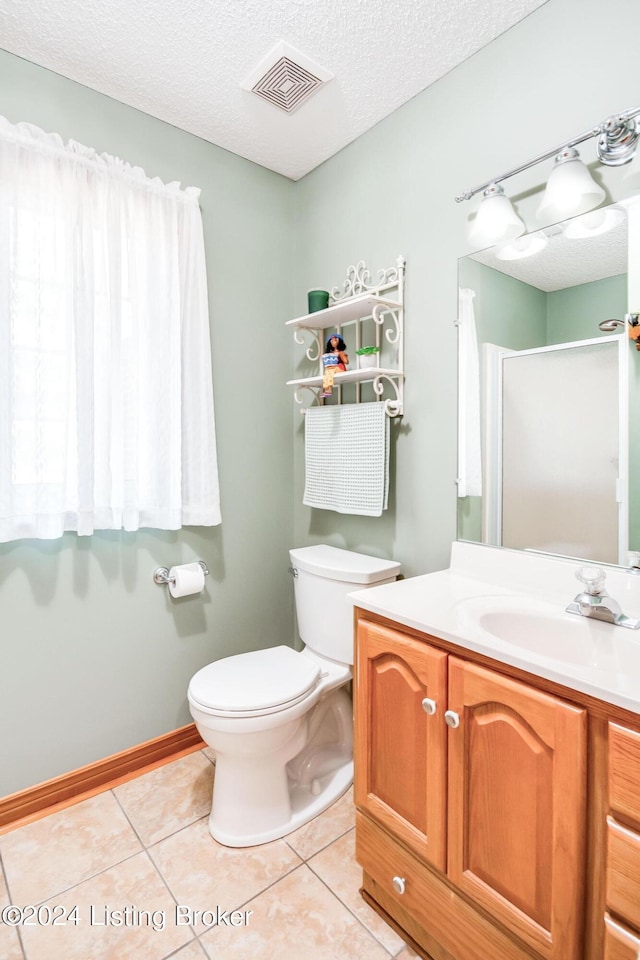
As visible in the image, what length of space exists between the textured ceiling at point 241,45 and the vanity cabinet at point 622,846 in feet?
6.17

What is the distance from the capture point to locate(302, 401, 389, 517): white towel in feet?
5.80

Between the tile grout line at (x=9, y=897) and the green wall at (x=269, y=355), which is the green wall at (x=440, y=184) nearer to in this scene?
the green wall at (x=269, y=355)

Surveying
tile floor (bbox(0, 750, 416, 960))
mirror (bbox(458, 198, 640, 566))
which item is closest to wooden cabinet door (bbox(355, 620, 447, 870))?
tile floor (bbox(0, 750, 416, 960))

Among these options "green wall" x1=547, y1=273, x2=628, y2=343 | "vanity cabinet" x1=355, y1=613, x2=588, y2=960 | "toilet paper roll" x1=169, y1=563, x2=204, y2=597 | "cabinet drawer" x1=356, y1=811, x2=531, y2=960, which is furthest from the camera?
"toilet paper roll" x1=169, y1=563, x2=204, y2=597

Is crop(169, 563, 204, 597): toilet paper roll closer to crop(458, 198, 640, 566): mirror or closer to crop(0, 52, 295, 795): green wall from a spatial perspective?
crop(0, 52, 295, 795): green wall

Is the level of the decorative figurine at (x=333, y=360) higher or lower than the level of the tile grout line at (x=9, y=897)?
higher

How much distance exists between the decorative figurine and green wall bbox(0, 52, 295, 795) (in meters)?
0.43

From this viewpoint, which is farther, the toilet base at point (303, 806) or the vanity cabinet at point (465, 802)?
the toilet base at point (303, 806)

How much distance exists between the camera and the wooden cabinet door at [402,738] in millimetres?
1080

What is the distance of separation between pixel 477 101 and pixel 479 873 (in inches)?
82.7

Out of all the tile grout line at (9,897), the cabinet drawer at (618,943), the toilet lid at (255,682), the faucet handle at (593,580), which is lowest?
the tile grout line at (9,897)

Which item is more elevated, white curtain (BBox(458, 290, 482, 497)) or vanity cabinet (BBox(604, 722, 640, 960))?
white curtain (BBox(458, 290, 482, 497))

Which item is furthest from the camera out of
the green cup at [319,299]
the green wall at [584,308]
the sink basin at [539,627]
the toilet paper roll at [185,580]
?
the green cup at [319,299]

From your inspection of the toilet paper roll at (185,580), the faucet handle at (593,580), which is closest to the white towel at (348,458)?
the toilet paper roll at (185,580)
